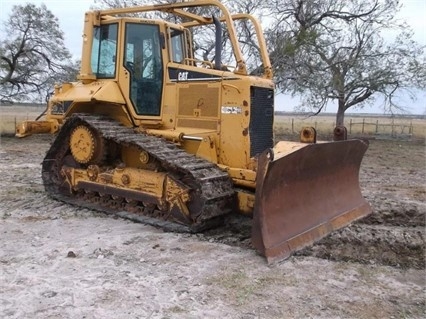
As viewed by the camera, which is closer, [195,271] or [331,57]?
[195,271]

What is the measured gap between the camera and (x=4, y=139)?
19297 millimetres

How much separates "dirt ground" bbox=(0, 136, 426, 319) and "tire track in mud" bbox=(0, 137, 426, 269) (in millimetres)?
22

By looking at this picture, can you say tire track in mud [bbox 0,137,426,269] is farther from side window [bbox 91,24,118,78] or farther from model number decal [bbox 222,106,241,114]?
side window [bbox 91,24,118,78]

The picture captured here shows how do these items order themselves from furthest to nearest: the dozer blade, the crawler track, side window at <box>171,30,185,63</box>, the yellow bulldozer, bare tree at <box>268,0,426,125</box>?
bare tree at <box>268,0,426,125</box>
side window at <box>171,30,185,63</box>
the crawler track
the yellow bulldozer
the dozer blade

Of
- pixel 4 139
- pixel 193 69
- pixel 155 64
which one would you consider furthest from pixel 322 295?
pixel 4 139

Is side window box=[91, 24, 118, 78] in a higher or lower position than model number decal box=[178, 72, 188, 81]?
higher

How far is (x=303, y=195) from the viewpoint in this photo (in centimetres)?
579

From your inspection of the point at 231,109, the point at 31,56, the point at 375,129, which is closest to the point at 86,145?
the point at 231,109

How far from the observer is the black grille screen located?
6.29 meters

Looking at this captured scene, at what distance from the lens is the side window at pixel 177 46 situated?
7145 millimetres

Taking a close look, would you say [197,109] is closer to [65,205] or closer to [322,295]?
[65,205]

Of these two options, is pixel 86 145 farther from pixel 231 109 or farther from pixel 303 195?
pixel 303 195

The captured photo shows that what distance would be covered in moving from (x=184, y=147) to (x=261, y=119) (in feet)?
3.69

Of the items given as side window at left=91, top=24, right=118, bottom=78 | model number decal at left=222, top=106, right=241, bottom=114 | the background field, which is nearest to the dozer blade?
the background field
